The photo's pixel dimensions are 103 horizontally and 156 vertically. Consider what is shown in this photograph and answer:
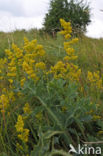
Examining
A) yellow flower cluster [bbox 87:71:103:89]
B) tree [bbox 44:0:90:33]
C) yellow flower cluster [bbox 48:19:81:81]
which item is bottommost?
yellow flower cluster [bbox 87:71:103:89]

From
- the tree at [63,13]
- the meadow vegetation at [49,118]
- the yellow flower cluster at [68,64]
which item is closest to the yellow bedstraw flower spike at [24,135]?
the meadow vegetation at [49,118]

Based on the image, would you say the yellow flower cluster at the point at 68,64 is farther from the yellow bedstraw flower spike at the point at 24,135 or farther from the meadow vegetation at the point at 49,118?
the yellow bedstraw flower spike at the point at 24,135

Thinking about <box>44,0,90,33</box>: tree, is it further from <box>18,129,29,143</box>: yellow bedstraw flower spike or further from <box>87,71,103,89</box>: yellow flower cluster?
<box>18,129,29,143</box>: yellow bedstraw flower spike

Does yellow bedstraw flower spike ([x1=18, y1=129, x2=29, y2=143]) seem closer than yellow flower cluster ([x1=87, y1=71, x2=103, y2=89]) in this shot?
Yes

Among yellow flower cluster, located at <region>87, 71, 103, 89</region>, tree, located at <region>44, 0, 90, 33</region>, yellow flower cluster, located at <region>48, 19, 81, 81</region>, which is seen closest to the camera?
yellow flower cluster, located at <region>48, 19, 81, 81</region>

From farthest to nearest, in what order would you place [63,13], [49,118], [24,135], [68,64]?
1. [63,13]
2. [68,64]
3. [49,118]
4. [24,135]

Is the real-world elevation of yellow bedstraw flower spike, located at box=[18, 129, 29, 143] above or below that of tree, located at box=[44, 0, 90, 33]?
below

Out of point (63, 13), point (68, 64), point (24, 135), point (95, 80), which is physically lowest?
point (24, 135)

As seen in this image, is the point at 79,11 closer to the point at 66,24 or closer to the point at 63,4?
the point at 63,4

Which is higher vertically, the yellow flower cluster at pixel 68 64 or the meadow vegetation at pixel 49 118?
the yellow flower cluster at pixel 68 64

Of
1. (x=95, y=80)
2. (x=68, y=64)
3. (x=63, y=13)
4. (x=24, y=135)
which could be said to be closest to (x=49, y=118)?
(x=24, y=135)

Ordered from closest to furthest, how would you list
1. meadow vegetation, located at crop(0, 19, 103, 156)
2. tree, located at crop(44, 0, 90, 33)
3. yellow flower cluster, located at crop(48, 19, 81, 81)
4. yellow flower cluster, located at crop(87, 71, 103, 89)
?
meadow vegetation, located at crop(0, 19, 103, 156) < yellow flower cluster, located at crop(48, 19, 81, 81) < yellow flower cluster, located at crop(87, 71, 103, 89) < tree, located at crop(44, 0, 90, 33)

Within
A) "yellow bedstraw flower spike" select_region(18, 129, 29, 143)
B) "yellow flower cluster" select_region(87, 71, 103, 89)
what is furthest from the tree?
"yellow bedstraw flower spike" select_region(18, 129, 29, 143)

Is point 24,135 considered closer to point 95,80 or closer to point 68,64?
point 68,64
